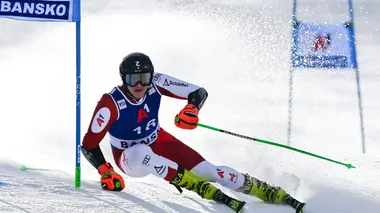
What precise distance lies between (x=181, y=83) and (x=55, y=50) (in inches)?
250

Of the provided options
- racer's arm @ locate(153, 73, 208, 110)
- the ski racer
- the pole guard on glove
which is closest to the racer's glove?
the ski racer

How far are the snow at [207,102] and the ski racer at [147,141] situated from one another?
0.36 ft

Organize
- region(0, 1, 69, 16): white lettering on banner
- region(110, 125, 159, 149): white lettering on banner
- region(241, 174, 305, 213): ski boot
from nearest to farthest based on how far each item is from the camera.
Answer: region(0, 1, 69, 16): white lettering on banner < region(241, 174, 305, 213): ski boot < region(110, 125, 159, 149): white lettering on banner

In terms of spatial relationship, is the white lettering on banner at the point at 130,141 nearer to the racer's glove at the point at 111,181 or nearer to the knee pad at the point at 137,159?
the knee pad at the point at 137,159

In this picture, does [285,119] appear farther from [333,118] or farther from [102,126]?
[102,126]

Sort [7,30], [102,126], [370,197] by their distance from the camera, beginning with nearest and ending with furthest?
[102,126]
[370,197]
[7,30]

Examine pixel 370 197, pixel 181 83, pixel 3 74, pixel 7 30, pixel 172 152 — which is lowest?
pixel 370 197

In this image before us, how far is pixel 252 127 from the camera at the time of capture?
738cm

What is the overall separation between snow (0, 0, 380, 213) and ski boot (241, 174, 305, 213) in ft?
0.24

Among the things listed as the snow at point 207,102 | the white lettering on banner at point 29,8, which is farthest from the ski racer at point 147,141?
the white lettering on banner at point 29,8

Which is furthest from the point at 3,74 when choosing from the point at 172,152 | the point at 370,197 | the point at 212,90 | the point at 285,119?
the point at 370,197

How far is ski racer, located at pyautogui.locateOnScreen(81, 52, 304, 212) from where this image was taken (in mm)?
4312

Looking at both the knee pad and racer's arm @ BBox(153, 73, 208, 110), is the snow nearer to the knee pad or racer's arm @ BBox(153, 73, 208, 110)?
the knee pad

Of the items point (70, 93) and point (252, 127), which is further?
point (70, 93)
